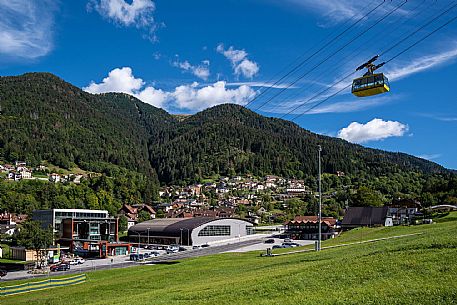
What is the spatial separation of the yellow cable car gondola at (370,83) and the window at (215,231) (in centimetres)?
8293

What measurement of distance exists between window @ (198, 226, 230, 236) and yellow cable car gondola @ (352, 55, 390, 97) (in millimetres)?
82926

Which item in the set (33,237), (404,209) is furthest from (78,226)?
(404,209)

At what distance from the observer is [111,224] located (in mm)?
109938

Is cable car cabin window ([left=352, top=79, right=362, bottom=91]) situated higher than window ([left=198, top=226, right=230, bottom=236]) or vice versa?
cable car cabin window ([left=352, top=79, right=362, bottom=91])

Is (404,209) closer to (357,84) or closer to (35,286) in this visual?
(357,84)

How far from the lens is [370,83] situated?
99.8ft

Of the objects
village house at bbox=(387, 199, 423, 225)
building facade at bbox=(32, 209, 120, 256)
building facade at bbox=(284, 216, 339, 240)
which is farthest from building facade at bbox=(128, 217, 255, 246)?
village house at bbox=(387, 199, 423, 225)

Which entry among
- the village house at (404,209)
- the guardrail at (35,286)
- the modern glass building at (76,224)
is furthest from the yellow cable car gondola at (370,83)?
the village house at (404,209)

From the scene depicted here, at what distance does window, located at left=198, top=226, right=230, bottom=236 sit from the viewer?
110125mm

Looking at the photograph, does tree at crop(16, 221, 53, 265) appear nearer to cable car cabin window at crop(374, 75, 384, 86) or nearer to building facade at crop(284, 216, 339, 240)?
building facade at crop(284, 216, 339, 240)

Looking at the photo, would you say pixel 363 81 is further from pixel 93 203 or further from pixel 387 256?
pixel 93 203

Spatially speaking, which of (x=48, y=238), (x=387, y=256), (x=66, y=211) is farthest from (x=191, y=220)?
(x=387, y=256)

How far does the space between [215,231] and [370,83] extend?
86891 millimetres

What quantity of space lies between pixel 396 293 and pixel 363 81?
19.3 m
